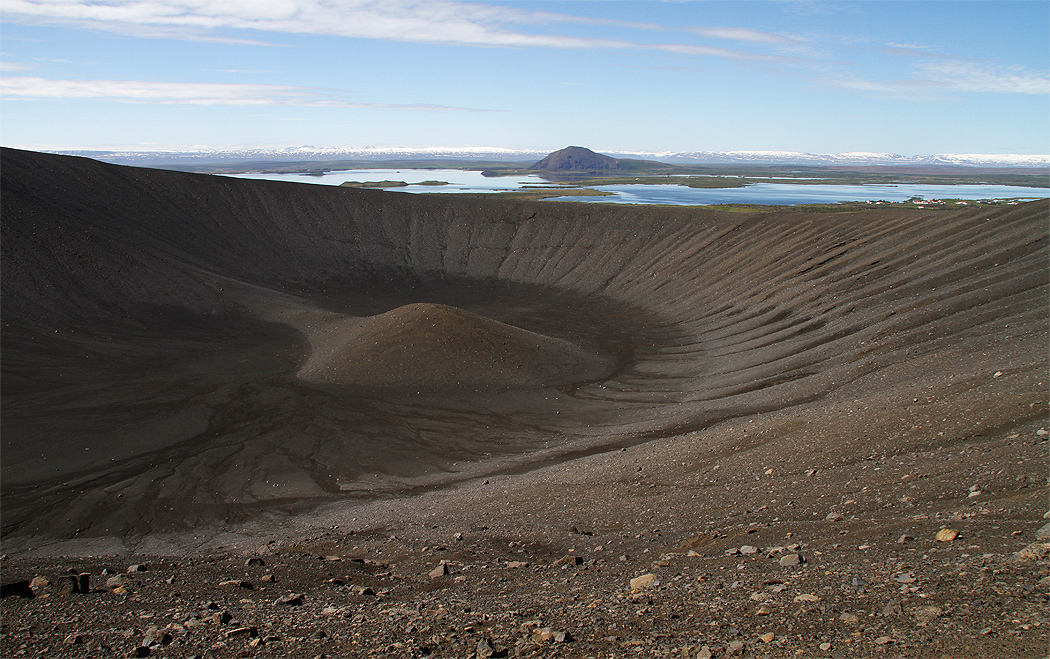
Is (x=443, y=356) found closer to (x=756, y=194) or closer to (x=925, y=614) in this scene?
(x=925, y=614)

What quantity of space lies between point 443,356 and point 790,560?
17559mm

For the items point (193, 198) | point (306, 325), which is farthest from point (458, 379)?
point (193, 198)

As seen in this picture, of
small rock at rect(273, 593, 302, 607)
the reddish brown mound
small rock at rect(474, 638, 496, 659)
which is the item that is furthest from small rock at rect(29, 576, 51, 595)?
the reddish brown mound

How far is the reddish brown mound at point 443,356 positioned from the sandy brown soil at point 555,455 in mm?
720

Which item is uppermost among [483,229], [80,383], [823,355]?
[483,229]

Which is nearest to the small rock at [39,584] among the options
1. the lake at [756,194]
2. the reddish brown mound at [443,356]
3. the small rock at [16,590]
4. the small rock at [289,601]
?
the small rock at [16,590]

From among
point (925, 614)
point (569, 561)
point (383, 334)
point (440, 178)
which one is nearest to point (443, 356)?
point (383, 334)

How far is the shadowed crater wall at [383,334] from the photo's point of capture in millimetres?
16766

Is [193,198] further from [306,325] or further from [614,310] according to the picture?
[614,310]

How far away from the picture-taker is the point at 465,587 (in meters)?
7.98

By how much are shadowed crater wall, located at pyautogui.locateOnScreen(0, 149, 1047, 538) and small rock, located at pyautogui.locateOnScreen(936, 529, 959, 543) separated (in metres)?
9.43

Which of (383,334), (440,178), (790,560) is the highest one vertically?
(440,178)

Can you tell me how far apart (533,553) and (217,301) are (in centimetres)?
2795

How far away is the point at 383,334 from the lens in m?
25.1
